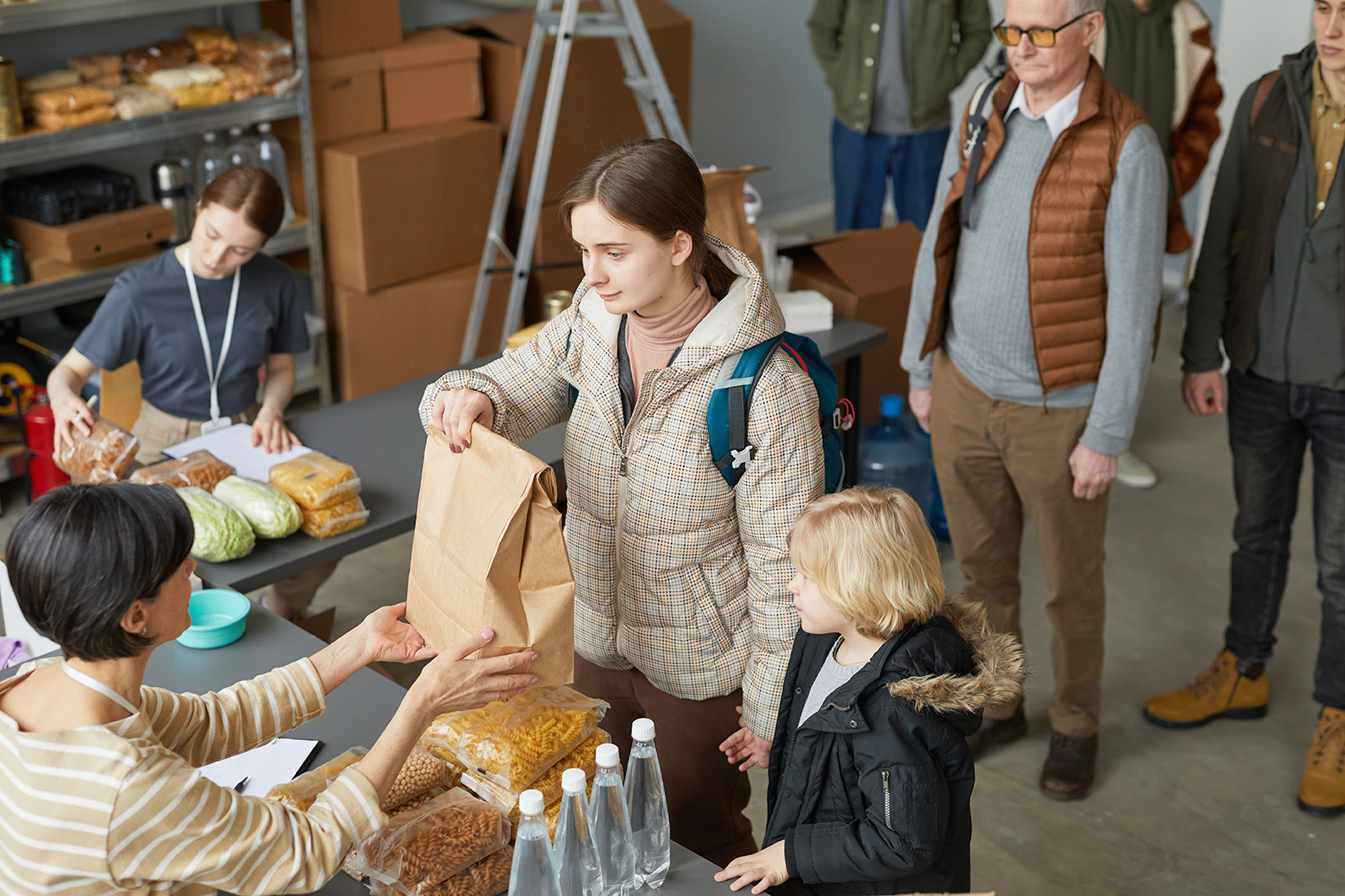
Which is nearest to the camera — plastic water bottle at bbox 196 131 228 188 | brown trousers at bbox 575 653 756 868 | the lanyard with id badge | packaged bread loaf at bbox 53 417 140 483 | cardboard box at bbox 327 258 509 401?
brown trousers at bbox 575 653 756 868

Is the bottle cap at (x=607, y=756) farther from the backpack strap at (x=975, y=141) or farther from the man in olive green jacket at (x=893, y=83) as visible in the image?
the man in olive green jacket at (x=893, y=83)

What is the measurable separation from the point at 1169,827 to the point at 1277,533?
71cm

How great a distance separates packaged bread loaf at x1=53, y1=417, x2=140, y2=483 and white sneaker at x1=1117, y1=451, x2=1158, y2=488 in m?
3.18

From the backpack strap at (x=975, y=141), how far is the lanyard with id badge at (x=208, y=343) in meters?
1.59

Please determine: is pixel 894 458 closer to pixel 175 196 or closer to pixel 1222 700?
pixel 1222 700

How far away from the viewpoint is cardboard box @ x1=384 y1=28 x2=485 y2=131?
448 cm

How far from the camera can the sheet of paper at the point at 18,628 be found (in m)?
1.98

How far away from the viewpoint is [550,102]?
158 inches

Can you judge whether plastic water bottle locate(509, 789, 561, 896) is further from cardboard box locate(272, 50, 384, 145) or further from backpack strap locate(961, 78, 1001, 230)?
cardboard box locate(272, 50, 384, 145)

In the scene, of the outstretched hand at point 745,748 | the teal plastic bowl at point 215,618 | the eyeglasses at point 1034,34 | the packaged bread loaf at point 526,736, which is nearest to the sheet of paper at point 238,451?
the teal plastic bowl at point 215,618

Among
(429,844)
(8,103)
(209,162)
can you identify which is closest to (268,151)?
(209,162)

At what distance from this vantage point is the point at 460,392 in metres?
1.79

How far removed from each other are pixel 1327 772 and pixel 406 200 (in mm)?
3311

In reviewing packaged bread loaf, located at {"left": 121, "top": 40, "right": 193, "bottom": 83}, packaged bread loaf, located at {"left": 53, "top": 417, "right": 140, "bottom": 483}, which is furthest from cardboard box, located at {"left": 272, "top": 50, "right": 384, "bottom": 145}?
packaged bread loaf, located at {"left": 53, "top": 417, "right": 140, "bottom": 483}
